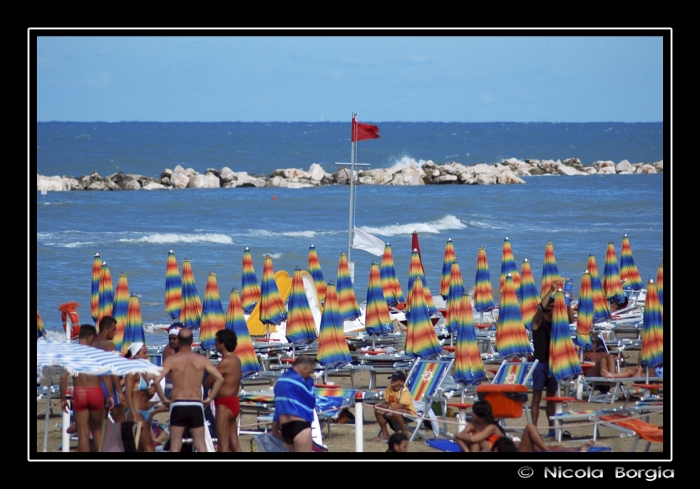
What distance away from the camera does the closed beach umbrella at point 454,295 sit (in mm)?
12242

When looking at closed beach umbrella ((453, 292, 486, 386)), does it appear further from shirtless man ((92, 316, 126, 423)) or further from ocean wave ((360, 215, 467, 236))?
ocean wave ((360, 215, 467, 236))

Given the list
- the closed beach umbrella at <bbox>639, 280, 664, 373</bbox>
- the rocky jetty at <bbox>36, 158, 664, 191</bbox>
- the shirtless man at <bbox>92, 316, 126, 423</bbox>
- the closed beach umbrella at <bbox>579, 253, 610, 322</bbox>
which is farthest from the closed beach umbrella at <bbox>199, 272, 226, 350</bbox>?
the rocky jetty at <bbox>36, 158, 664, 191</bbox>

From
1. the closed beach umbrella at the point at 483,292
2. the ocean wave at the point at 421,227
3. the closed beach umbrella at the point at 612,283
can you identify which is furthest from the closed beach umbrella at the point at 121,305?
the ocean wave at the point at 421,227

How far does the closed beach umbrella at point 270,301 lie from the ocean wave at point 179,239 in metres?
19.4

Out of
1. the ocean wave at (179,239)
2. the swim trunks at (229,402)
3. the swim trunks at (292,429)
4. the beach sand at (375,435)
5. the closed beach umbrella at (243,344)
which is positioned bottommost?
the beach sand at (375,435)

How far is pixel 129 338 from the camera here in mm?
11211

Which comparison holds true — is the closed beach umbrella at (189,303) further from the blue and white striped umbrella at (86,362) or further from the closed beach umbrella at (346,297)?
the blue and white striped umbrella at (86,362)

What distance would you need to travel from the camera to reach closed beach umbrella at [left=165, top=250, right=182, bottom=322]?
1379 centimetres

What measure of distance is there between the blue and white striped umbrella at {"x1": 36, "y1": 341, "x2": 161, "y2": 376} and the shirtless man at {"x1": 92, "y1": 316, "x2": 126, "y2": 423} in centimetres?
78

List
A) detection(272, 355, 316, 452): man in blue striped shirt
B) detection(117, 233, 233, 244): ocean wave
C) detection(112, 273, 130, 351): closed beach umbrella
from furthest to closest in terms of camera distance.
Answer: detection(117, 233, 233, 244): ocean wave
detection(112, 273, 130, 351): closed beach umbrella
detection(272, 355, 316, 452): man in blue striped shirt

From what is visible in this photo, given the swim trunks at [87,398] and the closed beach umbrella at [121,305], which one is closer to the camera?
the swim trunks at [87,398]

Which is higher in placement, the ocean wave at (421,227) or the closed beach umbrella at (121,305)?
the ocean wave at (421,227)

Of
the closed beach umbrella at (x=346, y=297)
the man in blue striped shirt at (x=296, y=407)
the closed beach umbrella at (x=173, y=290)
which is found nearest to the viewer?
the man in blue striped shirt at (x=296, y=407)
